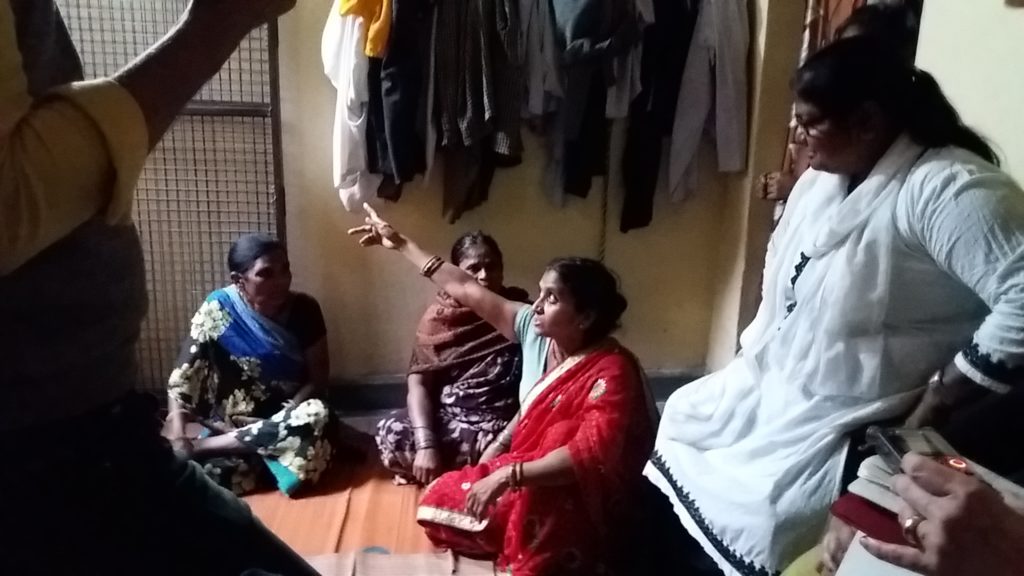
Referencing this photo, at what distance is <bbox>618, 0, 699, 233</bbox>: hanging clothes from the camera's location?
2.74 meters

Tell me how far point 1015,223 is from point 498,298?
134 centimetres

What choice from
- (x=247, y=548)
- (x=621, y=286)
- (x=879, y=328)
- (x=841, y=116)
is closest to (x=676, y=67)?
(x=621, y=286)

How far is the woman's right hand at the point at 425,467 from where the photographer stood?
257 cm

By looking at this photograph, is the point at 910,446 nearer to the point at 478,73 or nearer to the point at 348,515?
the point at 348,515

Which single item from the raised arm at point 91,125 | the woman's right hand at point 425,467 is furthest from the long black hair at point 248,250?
the raised arm at point 91,125

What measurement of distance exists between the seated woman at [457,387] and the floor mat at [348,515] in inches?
3.7

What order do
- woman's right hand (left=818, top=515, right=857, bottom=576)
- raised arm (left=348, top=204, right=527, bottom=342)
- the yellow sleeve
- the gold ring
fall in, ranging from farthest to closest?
raised arm (left=348, top=204, right=527, bottom=342) < woman's right hand (left=818, top=515, right=857, bottom=576) < the gold ring < the yellow sleeve

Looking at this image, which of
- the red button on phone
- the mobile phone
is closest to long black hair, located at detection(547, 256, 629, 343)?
the mobile phone

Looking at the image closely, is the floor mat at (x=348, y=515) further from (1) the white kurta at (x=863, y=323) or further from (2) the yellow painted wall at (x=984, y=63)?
(2) the yellow painted wall at (x=984, y=63)

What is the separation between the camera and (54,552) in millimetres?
814

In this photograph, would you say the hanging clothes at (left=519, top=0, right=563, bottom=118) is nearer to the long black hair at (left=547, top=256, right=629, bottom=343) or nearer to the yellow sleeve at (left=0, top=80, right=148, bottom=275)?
the long black hair at (left=547, top=256, right=629, bottom=343)

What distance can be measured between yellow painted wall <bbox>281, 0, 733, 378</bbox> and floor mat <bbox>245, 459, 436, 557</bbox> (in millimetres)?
594

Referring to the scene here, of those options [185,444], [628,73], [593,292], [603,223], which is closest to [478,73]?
[628,73]

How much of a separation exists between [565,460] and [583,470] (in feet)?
0.15
